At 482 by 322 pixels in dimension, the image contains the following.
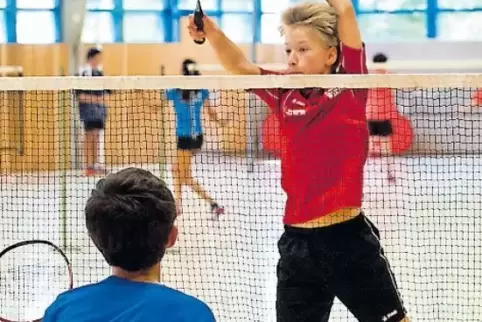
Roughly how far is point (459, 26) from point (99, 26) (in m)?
6.09

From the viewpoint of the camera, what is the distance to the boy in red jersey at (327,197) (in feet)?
7.97

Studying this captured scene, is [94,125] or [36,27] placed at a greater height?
[36,27]

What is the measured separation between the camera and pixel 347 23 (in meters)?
2.44

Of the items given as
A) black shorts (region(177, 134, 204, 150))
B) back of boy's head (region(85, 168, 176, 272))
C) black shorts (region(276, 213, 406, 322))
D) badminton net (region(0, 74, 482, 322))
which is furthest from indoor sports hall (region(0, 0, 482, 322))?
back of boy's head (region(85, 168, 176, 272))

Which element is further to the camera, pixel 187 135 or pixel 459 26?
pixel 459 26

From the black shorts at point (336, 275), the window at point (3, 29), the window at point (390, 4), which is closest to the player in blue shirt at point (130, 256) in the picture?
the black shorts at point (336, 275)

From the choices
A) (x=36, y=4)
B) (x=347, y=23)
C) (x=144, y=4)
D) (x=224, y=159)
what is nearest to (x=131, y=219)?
(x=347, y=23)

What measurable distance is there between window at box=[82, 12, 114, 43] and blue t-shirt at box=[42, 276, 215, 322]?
11644 millimetres

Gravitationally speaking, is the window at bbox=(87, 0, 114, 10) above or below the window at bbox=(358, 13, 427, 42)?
above

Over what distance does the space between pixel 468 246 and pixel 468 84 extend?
2659 millimetres

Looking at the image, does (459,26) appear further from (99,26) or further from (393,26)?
(99,26)

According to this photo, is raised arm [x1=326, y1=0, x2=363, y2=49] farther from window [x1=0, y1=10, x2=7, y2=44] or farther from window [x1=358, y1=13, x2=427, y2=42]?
window [x1=358, y1=13, x2=427, y2=42]

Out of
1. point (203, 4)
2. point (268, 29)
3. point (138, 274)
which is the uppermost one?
point (203, 4)

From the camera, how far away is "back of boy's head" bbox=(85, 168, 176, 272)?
1.59 metres
